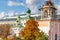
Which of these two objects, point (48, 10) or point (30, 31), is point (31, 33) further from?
point (48, 10)

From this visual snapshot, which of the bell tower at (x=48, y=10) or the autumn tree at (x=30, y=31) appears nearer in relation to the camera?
the autumn tree at (x=30, y=31)

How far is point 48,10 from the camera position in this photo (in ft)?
80.7

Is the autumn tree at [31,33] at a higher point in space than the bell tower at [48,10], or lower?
lower

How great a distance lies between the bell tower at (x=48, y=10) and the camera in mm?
24423

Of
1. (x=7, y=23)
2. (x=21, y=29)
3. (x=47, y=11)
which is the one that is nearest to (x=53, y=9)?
(x=47, y=11)

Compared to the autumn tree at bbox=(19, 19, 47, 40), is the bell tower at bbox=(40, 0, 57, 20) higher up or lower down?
higher up

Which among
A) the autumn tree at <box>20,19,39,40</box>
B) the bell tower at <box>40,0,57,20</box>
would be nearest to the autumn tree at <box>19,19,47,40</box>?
the autumn tree at <box>20,19,39,40</box>

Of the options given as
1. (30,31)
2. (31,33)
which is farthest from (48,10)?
(31,33)

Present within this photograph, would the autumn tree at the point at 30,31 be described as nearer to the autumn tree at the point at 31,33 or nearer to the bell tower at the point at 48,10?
the autumn tree at the point at 31,33

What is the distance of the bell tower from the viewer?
24.4 metres

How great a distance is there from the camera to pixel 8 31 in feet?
89.0

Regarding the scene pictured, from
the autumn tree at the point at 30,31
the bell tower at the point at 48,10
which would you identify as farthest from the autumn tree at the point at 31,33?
the bell tower at the point at 48,10

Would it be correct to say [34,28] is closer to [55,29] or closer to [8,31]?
[55,29]

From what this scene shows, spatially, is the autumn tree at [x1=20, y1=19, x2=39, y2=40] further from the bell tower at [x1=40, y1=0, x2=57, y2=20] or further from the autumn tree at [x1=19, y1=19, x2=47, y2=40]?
the bell tower at [x1=40, y1=0, x2=57, y2=20]
